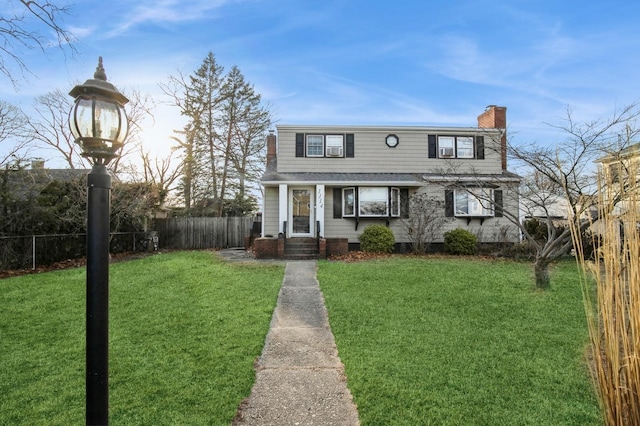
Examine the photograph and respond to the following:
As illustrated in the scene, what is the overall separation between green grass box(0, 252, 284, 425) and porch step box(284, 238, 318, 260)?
13.2ft

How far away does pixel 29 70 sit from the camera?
5.38m

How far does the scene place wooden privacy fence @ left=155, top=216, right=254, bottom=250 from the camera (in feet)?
58.3

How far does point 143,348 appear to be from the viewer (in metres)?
4.50

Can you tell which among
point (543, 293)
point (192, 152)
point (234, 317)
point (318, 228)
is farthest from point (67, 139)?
point (543, 293)

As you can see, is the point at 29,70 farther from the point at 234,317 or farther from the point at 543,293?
the point at 543,293

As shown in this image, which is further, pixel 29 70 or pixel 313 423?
pixel 29 70

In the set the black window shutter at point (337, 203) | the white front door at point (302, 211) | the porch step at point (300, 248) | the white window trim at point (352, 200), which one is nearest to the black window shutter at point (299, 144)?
the white front door at point (302, 211)

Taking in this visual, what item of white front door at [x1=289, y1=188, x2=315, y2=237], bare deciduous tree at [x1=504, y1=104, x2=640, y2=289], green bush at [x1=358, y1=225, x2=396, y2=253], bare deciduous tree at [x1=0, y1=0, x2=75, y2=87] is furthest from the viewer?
white front door at [x1=289, y1=188, x2=315, y2=237]

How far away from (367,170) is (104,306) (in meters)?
Result: 13.7

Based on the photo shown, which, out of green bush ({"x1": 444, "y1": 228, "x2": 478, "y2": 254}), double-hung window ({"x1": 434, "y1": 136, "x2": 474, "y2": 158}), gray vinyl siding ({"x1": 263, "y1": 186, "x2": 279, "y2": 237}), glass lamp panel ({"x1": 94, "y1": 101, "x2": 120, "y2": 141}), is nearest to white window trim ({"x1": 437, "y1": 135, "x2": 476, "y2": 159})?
double-hung window ({"x1": 434, "y1": 136, "x2": 474, "y2": 158})

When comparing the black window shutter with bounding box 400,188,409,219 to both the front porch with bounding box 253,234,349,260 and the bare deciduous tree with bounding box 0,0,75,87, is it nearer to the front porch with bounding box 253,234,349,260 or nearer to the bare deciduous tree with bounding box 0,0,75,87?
the front porch with bounding box 253,234,349,260

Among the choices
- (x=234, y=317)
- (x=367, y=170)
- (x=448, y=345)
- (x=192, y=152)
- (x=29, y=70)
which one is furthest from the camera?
(x=192, y=152)

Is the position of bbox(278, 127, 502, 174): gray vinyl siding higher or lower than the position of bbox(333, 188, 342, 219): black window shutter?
higher

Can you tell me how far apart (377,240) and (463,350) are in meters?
8.97
